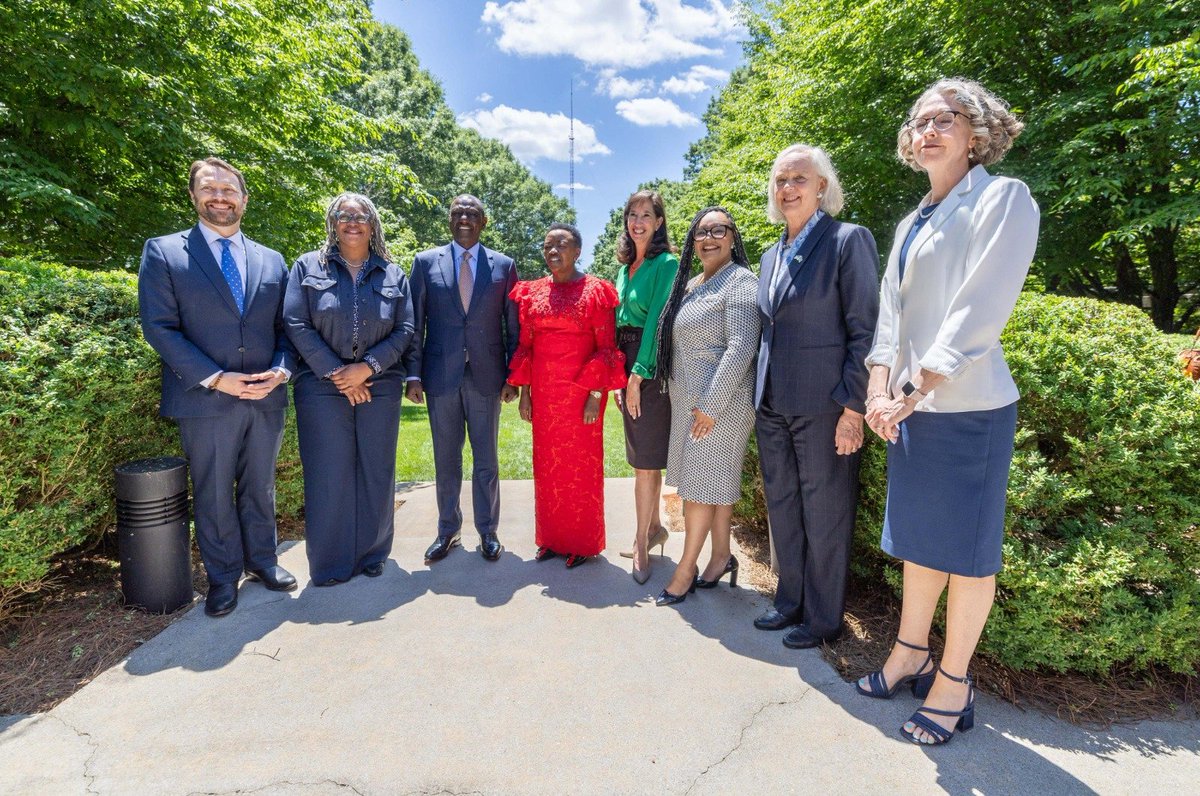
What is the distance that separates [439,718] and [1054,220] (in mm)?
10556

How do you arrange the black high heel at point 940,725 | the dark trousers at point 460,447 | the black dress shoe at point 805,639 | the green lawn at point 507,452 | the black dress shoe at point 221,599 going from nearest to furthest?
the black high heel at point 940,725, the black dress shoe at point 805,639, the black dress shoe at point 221,599, the dark trousers at point 460,447, the green lawn at point 507,452

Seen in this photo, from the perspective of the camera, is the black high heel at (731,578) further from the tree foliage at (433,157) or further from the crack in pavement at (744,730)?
the tree foliage at (433,157)

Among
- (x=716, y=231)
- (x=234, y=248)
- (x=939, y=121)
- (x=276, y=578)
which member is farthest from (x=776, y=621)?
(x=234, y=248)

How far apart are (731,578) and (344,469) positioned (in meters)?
2.45

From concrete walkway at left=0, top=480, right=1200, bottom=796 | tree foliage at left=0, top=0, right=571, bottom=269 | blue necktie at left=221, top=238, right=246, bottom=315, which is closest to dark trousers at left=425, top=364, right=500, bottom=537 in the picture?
concrete walkway at left=0, top=480, right=1200, bottom=796

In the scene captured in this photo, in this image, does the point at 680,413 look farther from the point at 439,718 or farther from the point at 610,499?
the point at 610,499

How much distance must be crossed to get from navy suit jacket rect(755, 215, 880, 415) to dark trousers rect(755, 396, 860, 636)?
0.14 meters

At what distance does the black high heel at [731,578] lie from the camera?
3523mm

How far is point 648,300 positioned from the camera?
3.49 metres

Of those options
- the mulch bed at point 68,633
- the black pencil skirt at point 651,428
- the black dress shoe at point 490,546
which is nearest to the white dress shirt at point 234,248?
the mulch bed at point 68,633

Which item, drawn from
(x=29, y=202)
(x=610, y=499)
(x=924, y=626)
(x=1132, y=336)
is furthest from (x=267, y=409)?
(x=1132, y=336)

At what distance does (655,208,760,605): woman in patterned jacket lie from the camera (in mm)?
2980

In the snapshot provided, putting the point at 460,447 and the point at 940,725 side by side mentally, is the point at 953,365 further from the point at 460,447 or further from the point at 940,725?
the point at 460,447

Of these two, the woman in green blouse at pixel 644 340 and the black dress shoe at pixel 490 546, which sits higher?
the woman in green blouse at pixel 644 340
